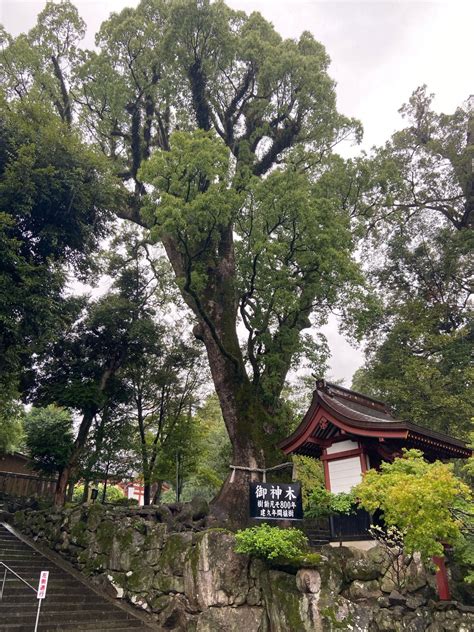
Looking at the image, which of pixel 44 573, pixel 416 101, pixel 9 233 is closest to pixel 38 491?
pixel 9 233

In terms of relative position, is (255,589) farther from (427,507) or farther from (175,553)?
(427,507)

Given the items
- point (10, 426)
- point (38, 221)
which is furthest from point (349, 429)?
point (10, 426)

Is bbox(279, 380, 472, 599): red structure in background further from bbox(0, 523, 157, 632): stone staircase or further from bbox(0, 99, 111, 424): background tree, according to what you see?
bbox(0, 99, 111, 424): background tree

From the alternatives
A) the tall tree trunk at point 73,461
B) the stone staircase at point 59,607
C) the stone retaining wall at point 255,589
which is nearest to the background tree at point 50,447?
the tall tree trunk at point 73,461

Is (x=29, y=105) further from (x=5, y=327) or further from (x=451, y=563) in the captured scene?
(x=451, y=563)

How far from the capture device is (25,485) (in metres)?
16.8

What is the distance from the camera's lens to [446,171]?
20641 mm

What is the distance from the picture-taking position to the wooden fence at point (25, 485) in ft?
53.5

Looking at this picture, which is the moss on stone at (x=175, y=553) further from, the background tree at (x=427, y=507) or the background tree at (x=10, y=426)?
the background tree at (x=10, y=426)

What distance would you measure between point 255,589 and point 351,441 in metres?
3.72

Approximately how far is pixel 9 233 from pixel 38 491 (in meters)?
10.4

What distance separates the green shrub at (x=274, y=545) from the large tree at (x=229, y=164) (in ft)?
10.2

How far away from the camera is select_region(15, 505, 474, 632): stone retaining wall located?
715 centimetres

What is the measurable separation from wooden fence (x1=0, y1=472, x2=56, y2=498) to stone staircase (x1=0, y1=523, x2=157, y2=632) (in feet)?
21.7
